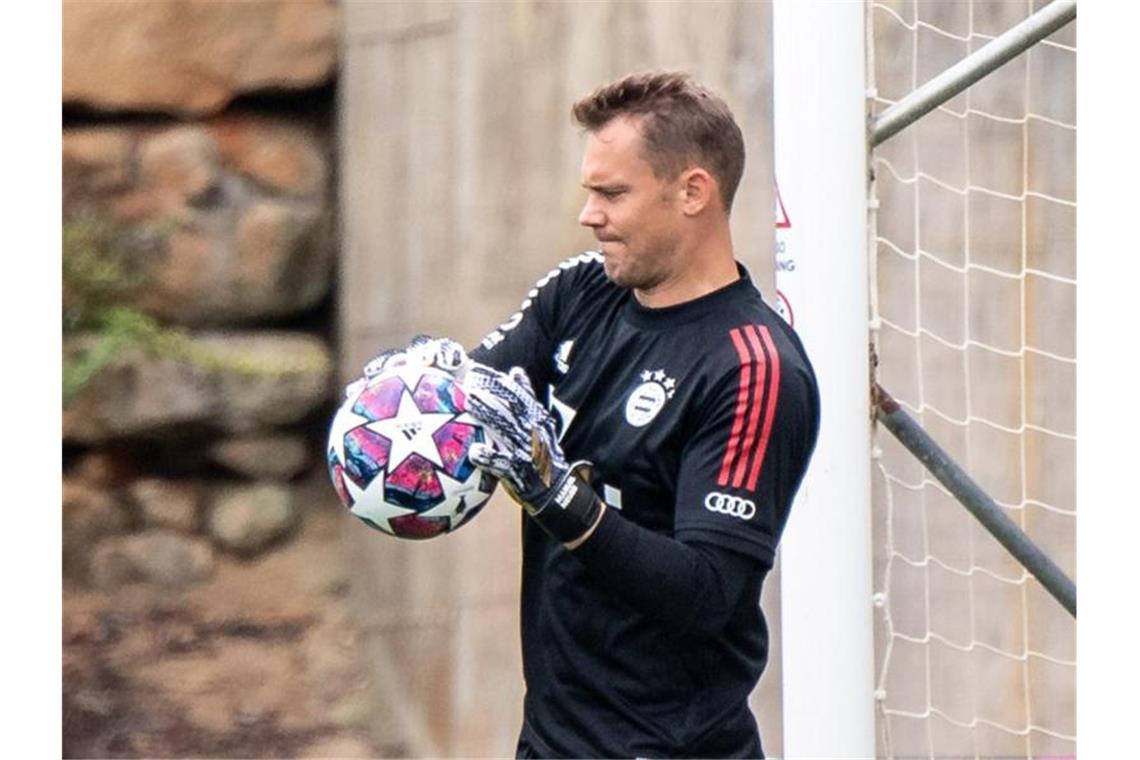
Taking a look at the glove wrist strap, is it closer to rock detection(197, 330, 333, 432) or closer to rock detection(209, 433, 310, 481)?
rock detection(197, 330, 333, 432)

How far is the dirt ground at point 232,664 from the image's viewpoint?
7.17 meters

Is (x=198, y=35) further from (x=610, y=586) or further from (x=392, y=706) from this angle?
(x=610, y=586)

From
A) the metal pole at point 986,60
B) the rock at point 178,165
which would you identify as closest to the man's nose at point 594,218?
the metal pole at point 986,60

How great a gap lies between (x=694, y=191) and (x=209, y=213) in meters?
4.71

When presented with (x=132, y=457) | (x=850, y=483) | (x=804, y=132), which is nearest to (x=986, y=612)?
(x=850, y=483)

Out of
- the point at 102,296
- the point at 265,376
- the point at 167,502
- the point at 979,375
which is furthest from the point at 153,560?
the point at 979,375

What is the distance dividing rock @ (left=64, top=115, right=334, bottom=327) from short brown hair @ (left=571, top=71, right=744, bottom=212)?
14.8ft

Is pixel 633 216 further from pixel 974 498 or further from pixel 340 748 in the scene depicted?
pixel 340 748

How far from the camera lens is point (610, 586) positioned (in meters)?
3.21

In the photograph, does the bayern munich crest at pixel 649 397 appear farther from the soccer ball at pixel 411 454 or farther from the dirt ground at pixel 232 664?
the dirt ground at pixel 232 664

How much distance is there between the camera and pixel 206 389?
786cm

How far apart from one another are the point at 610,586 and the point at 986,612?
2.70m

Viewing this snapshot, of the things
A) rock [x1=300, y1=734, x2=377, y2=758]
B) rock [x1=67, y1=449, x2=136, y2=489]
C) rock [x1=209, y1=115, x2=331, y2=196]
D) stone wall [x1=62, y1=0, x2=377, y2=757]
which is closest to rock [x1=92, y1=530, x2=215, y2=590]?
stone wall [x1=62, y1=0, x2=377, y2=757]

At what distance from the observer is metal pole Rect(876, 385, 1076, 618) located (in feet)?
13.6
